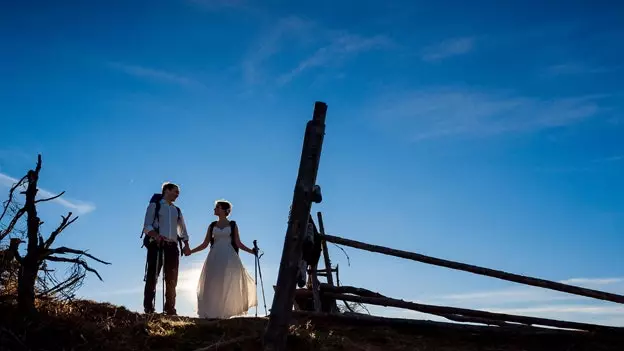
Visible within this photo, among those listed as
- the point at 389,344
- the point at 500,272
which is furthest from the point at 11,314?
the point at 500,272

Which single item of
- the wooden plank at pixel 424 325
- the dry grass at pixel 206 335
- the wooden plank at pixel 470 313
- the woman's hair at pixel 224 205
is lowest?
the dry grass at pixel 206 335

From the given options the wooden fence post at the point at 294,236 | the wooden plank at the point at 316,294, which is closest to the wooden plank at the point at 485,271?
the wooden plank at the point at 316,294

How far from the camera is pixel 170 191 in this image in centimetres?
884

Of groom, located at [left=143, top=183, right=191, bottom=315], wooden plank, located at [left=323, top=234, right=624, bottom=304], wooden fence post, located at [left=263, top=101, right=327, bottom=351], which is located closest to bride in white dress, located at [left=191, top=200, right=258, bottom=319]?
groom, located at [left=143, top=183, right=191, bottom=315]

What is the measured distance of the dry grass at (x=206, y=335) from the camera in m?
5.59

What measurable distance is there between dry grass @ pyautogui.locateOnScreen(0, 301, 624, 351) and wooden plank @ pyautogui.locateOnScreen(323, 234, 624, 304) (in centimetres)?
56

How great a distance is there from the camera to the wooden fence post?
5176 millimetres

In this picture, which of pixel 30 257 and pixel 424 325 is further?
pixel 424 325

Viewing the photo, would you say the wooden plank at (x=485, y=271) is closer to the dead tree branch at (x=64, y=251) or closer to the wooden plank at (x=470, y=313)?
the wooden plank at (x=470, y=313)

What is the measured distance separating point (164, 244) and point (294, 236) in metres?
3.90

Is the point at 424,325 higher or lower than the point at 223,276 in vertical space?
lower

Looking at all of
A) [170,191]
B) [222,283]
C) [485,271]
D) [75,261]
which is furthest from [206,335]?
[485,271]

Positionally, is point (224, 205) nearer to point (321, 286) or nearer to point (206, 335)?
point (321, 286)

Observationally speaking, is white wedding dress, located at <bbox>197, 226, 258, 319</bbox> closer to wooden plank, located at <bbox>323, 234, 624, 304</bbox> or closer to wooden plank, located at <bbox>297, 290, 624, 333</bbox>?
wooden plank, located at <bbox>297, 290, 624, 333</bbox>
